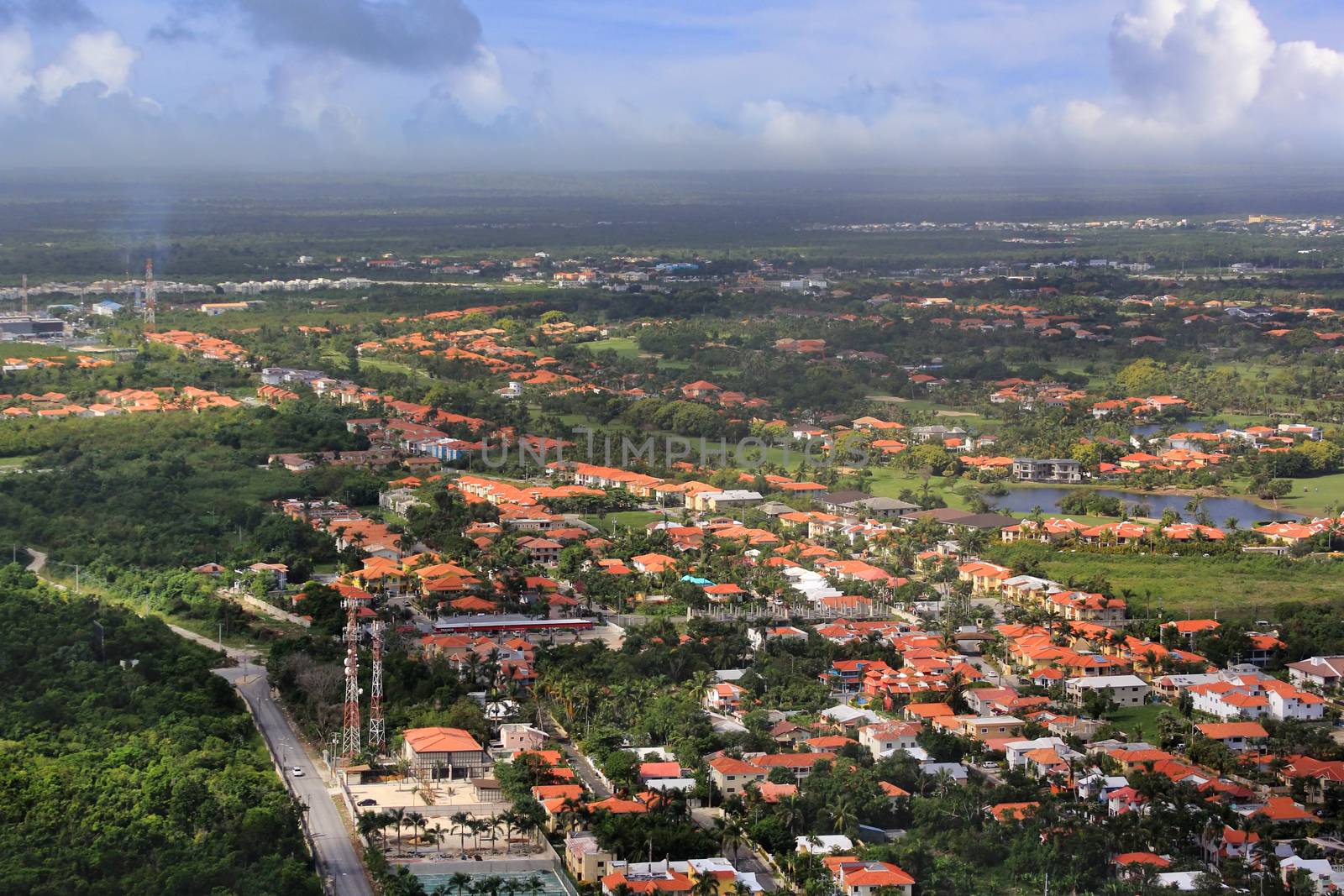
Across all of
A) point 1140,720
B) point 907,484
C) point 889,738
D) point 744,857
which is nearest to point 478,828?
point 744,857

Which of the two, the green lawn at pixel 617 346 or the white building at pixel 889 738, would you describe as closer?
the white building at pixel 889 738

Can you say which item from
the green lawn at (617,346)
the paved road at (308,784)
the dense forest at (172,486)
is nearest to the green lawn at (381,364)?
the green lawn at (617,346)

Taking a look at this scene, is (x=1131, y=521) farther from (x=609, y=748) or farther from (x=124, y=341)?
(x=124, y=341)

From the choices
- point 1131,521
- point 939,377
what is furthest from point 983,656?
point 939,377

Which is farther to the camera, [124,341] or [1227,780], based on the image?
[124,341]

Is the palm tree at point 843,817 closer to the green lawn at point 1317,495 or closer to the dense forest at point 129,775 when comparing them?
the dense forest at point 129,775

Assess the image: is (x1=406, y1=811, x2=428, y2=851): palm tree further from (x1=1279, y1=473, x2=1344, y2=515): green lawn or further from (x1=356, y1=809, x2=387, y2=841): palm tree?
(x1=1279, y1=473, x2=1344, y2=515): green lawn

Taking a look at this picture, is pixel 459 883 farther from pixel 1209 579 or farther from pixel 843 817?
pixel 1209 579

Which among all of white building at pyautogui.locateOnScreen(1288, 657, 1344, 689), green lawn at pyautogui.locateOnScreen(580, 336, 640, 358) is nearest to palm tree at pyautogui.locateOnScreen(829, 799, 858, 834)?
white building at pyautogui.locateOnScreen(1288, 657, 1344, 689)
